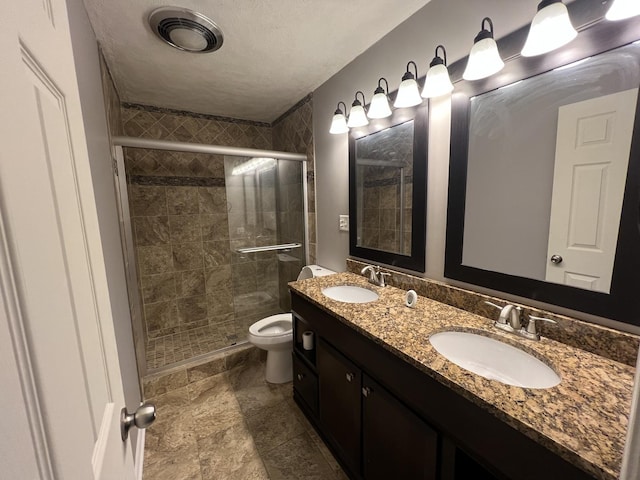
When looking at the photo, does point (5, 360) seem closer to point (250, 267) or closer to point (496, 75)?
point (496, 75)

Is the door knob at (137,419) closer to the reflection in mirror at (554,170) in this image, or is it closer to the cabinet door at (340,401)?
the cabinet door at (340,401)

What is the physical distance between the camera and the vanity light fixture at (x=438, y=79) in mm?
1199

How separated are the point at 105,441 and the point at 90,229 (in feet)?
1.38

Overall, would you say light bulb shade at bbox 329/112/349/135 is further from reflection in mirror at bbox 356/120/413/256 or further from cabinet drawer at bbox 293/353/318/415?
cabinet drawer at bbox 293/353/318/415

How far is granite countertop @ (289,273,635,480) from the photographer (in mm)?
574

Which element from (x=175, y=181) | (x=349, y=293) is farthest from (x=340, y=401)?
(x=175, y=181)

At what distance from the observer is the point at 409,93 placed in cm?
136

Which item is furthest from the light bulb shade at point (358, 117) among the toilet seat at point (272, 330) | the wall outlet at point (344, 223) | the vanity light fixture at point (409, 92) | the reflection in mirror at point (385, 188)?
the toilet seat at point (272, 330)

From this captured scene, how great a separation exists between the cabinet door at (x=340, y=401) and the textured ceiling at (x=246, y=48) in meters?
1.75

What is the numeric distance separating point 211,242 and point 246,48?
6.20 feet

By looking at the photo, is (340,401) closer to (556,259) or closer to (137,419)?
(137,419)

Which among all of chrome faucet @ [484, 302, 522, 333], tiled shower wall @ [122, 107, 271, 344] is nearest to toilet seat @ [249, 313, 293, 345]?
tiled shower wall @ [122, 107, 271, 344]

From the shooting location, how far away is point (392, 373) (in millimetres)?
1016

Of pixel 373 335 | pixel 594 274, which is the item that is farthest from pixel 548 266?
pixel 373 335
